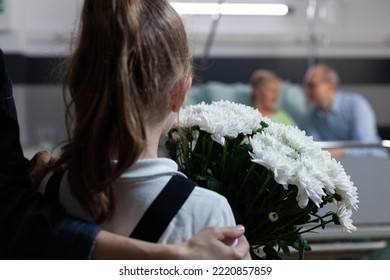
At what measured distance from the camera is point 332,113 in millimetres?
4734

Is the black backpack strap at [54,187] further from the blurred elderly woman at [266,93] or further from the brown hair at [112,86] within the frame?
the blurred elderly woman at [266,93]

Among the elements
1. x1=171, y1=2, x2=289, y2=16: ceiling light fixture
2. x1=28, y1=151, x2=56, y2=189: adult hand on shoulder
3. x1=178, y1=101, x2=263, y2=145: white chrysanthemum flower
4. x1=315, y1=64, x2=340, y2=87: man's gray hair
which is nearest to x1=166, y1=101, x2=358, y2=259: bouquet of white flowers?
x1=178, y1=101, x2=263, y2=145: white chrysanthemum flower

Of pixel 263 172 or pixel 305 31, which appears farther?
pixel 305 31

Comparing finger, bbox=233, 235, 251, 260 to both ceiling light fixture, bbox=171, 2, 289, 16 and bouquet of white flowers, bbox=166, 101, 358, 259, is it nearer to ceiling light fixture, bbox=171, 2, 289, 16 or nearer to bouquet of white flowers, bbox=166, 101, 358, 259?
bouquet of white flowers, bbox=166, 101, 358, 259

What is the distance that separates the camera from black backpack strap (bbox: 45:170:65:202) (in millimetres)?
921

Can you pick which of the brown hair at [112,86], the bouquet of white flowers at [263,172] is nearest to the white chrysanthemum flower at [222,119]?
the bouquet of white flowers at [263,172]

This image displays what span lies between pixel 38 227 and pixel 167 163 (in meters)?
Answer: 0.18

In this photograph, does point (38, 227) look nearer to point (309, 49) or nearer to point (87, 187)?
point (87, 187)

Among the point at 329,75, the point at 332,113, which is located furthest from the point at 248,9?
the point at 332,113

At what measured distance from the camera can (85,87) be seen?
2.80 ft

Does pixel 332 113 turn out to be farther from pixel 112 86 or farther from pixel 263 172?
pixel 112 86

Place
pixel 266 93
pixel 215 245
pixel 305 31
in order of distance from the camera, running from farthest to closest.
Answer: pixel 305 31 < pixel 266 93 < pixel 215 245

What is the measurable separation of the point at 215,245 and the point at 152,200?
10 centimetres

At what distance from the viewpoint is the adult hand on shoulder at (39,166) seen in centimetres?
99
